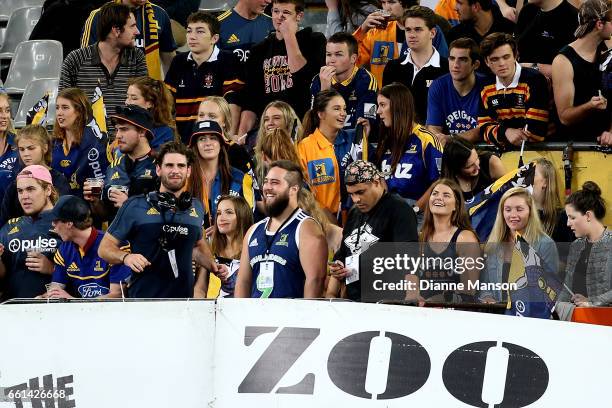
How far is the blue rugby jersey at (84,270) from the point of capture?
940cm

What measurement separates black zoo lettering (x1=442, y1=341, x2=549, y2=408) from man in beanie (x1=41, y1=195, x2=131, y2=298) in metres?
3.27

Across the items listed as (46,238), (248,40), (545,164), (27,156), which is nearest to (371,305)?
(545,164)

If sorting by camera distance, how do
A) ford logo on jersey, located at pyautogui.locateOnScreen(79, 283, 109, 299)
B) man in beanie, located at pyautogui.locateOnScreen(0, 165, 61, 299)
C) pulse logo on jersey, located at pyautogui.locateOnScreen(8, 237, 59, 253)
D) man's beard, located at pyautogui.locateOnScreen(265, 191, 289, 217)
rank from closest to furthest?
man's beard, located at pyautogui.locateOnScreen(265, 191, 289, 217) < ford logo on jersey, located at pyautogui.locateOnScreen(79, 283, 109, 299) < man in beanie, located at pyautogui.locateOnScreen(0, 165, 61, 299) < pulse logo on jersey, located at pyautogui.locateOnScreen(8, 237, 59, 253)

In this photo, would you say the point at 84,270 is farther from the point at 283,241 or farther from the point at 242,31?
the point at 242,31

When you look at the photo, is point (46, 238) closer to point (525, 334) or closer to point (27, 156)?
point (27, 156)

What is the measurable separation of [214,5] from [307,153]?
14.3 feet

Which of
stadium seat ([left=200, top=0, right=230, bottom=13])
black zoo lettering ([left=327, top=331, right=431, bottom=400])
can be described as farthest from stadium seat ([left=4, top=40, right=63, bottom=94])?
black zoo lettering ([left=327, top=331, right=431, bottom=400])

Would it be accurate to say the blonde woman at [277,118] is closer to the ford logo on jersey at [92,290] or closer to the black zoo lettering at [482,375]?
the ford logo on jersey at [92,290]

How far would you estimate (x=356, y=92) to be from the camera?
10789 millimetres

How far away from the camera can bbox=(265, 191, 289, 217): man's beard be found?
8.55 m

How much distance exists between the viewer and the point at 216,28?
1164cm

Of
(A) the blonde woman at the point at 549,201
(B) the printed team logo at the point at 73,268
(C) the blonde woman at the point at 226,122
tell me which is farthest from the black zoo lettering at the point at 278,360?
(C) the blonde woman at the point at 226,122

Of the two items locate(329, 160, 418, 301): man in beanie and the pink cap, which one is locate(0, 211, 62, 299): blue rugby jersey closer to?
the pink cap

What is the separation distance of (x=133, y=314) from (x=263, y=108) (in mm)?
4331
